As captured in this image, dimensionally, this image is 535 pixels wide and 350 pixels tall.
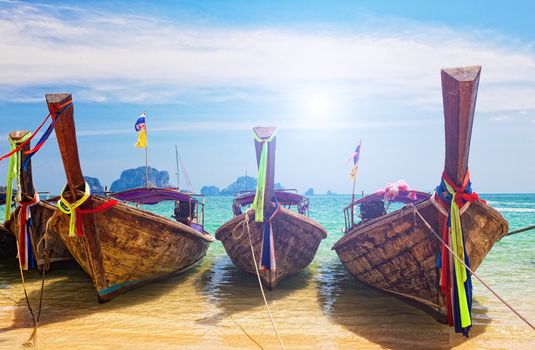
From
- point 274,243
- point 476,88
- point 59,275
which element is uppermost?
point 476,88

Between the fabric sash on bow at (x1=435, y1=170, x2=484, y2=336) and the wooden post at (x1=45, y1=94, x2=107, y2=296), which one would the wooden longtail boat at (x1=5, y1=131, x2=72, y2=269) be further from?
the fabric sash on bow at (x1=435, y1=170, x2=484, y2=336)

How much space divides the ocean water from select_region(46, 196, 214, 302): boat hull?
0.39 metres

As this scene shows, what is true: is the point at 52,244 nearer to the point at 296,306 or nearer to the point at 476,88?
the point at 296,306

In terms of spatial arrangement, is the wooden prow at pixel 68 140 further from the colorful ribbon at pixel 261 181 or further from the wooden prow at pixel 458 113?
the wooden prow at pixel 458 113

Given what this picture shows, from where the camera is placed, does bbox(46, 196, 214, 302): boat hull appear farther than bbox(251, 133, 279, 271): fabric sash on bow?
No

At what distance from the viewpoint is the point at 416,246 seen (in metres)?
6.61

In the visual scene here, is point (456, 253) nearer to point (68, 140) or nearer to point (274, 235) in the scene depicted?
point (274, 235)

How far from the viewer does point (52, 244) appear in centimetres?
1116

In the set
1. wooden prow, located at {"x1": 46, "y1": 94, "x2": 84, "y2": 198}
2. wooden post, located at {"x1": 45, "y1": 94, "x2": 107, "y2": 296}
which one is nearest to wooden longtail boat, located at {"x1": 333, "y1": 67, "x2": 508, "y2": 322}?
wooden post, located at {"x1": 45, "y1": 94, "x2": 107, "y2": 296}

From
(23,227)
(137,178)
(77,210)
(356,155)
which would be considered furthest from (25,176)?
(137,178)

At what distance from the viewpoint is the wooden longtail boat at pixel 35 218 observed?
8922 millimetres

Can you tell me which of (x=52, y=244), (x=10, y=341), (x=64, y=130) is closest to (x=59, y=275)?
(x=52, y=244)

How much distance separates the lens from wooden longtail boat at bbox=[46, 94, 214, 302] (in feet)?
22.8

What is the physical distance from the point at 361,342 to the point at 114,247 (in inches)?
175
